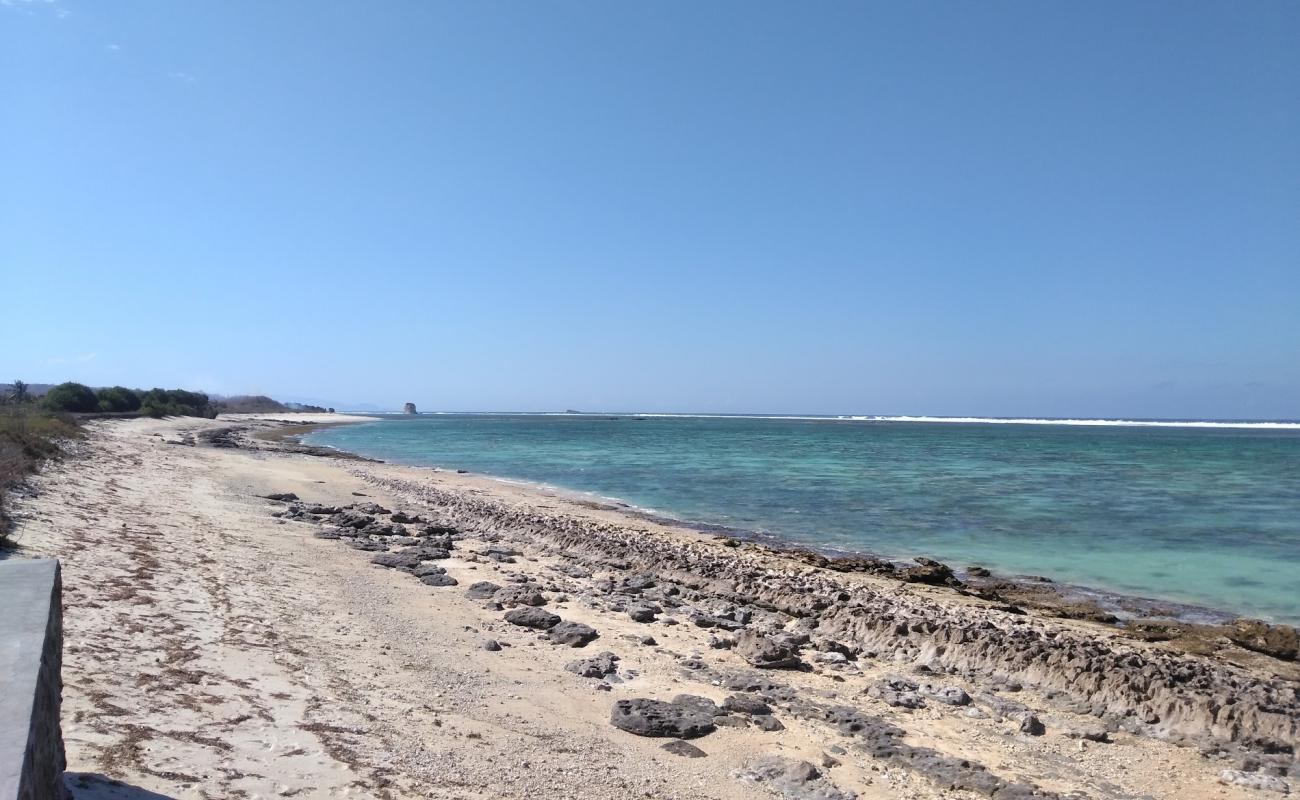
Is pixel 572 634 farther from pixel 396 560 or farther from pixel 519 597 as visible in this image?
pixel 396 560

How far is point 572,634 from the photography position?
8.95 metres

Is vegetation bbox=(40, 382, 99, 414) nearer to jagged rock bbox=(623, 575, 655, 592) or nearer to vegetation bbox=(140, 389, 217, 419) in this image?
vegetation bbox=(140, 389, 217, 419)

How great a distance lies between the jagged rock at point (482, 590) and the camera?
35.4ft

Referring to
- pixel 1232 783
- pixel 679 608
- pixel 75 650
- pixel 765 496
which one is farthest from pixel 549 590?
pixel 765 496

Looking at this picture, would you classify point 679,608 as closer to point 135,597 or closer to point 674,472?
point 135,597

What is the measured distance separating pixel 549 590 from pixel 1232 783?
8.27 meters

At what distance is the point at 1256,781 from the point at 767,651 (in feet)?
14.6

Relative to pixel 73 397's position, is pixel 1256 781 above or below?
below

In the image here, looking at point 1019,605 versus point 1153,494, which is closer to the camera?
point 1019,605

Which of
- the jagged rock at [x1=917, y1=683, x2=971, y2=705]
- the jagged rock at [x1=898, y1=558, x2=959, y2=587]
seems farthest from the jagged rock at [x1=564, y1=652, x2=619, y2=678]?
the jagged rock at [x1=898, y1=558, x2=959, y2=587]

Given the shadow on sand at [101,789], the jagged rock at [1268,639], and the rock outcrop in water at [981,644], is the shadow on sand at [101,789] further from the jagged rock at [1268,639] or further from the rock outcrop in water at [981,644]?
the jagged rock at [1268,639]

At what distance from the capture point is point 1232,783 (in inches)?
244

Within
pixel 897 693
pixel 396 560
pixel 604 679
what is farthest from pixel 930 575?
pixel 396 560

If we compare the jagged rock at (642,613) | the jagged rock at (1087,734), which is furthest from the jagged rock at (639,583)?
the jagged rock at (1087,734)
